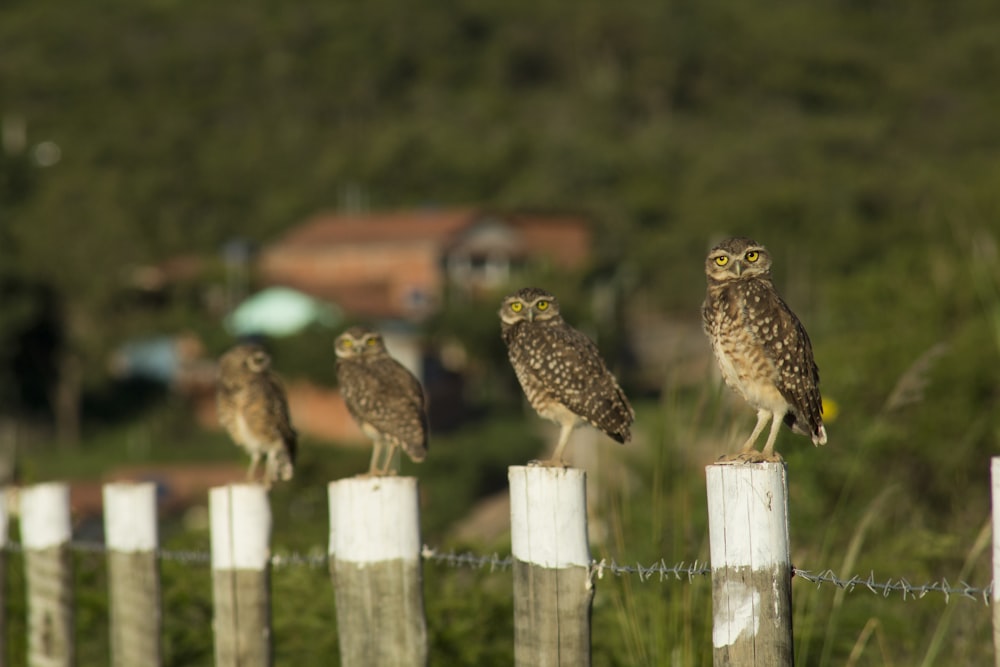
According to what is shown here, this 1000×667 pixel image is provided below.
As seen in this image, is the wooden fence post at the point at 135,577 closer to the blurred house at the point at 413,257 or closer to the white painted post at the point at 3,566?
the white painted post at the point at 3,566

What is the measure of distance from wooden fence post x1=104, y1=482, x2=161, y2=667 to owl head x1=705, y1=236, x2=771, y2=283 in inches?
102

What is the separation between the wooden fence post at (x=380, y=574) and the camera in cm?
574

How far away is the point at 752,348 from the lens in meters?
6.17

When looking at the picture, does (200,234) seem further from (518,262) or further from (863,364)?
(863,364)

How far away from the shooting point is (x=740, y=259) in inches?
248

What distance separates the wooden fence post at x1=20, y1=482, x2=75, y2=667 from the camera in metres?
7.40

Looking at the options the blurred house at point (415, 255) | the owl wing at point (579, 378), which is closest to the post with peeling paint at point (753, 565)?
the owl wing at point (579, 378)

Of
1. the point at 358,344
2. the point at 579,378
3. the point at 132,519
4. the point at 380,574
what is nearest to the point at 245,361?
the point at 358,344

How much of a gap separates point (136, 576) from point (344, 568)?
4.66 feet

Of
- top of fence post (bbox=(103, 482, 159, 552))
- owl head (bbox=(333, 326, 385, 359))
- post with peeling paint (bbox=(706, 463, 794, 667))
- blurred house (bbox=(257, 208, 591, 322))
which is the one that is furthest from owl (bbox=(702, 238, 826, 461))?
blurred house (bbox=(257, 208, 591, 322))

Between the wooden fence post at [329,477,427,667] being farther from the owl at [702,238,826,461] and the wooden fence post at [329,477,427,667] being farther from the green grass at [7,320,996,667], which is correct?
the owl at [702,238,826,461]

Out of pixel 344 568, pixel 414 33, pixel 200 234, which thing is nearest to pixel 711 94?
pixel 414 33

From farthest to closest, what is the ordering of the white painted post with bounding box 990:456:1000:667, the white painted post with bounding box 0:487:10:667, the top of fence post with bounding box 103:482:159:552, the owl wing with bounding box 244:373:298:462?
the owl wing with bounding box 244:373:298:462 < the white painted post with bounding box 0:487:10:667 < the top of fence post with bounding box 103:482:159:552 < the white painted post with bounding box 990:456:1000:667

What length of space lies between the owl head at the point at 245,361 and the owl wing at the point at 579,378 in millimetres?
1905
